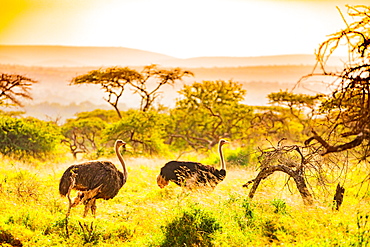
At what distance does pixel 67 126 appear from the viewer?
33531 mm

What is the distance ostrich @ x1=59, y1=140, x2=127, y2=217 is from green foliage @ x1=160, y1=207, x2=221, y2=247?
7.55ft

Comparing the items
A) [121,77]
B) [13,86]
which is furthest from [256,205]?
[121,77]

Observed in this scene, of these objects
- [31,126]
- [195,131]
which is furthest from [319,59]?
[195,131]

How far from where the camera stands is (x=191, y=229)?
8133 mm

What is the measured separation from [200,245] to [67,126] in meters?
27.2

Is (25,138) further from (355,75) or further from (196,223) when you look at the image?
(355,75)

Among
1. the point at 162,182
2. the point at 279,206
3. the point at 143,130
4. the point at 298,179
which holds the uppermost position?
the point at 298,179

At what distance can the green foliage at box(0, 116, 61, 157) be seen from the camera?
71.3ft

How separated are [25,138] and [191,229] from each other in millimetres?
16291

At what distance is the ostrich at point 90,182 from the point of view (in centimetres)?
987

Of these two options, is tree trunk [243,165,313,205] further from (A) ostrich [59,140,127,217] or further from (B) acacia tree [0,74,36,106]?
(B) acacia tree [0,74,36,106]

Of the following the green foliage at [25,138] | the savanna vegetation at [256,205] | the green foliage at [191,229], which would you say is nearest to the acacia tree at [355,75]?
the savanna vegetation at [256,205]

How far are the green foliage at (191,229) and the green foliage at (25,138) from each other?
15.0 meters

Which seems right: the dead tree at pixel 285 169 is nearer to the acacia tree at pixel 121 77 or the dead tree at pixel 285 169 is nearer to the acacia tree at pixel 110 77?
the acacia tree at pixel 121 77
